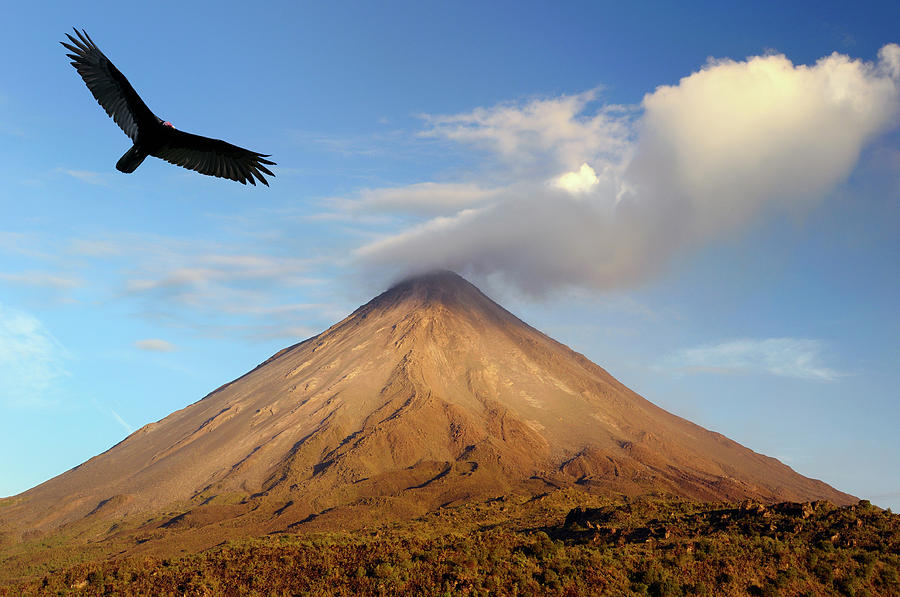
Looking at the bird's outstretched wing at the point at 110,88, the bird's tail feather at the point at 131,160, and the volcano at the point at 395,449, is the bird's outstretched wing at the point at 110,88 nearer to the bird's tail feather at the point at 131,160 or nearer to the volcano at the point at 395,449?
the bird's tail feather at the point at 131,160

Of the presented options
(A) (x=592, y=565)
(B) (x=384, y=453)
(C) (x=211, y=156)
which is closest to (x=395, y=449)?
(B) (x=384, y=453)

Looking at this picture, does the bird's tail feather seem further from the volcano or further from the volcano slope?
the volcano

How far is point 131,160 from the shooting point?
37.6 ft

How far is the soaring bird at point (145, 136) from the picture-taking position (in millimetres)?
11312

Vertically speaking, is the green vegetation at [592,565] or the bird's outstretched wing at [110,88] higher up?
the bird's outstretched wing at [110,88]

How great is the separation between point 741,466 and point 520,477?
7417 centimetres

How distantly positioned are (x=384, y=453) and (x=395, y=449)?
2674mm

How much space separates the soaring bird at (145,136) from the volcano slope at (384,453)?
92.5 metres

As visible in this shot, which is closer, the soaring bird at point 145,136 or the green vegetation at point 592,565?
the soaring bird at point 145,136

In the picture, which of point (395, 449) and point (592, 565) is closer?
point (592, 565)

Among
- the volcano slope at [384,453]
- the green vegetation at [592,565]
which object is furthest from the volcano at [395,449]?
the green vegetation at [592,565]

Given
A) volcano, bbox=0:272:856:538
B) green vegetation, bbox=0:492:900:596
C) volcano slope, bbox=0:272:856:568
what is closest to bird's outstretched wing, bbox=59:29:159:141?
green vegetation, bbox=0:492:900:596

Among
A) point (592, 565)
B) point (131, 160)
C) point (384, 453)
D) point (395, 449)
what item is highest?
point (395, 449)

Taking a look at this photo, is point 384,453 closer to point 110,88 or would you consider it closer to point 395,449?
point 395,449
